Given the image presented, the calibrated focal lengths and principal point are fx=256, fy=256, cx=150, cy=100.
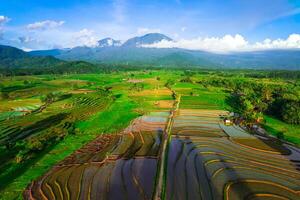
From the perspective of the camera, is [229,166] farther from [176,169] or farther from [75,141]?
[75,141]

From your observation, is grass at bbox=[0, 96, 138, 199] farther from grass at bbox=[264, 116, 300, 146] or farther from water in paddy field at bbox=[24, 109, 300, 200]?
grass at bbox=[264, 116, 300, 146]

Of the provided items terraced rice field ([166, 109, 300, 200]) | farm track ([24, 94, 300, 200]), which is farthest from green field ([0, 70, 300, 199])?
terraced rice field ([166, 109, 300, 200])

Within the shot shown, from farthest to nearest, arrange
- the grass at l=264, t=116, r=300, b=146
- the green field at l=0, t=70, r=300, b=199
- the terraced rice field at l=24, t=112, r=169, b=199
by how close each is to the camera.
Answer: the grass at l=264, t=116, r=300, b=146 < the green field at l=0, t=70, r=300, b=199 < the terraced rice field at l=24, t=112, r=169, b=199

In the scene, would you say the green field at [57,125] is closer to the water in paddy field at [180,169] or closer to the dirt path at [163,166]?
the water in paddy field at [180,169]

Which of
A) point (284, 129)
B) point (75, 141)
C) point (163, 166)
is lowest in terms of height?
point (75, 141)

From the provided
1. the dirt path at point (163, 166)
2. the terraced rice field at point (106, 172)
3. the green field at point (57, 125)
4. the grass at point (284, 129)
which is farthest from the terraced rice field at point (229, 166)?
the green field at point (57, 125)

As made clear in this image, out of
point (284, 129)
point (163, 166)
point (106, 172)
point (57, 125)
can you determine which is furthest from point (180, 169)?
point (57, 125)
